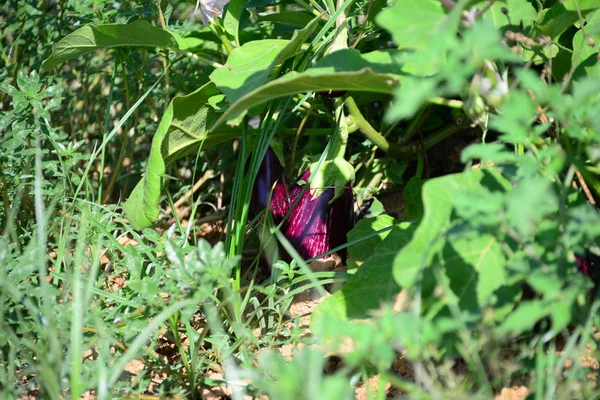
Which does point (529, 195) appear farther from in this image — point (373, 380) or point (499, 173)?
point (373, 380)

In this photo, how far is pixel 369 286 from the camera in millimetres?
1052

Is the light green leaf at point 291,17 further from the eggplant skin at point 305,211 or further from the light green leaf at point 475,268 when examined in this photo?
the light green leaf at point 475,268

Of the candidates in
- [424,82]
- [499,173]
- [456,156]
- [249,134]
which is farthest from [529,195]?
[456,156]

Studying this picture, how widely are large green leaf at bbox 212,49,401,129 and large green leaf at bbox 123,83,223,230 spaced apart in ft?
0.93

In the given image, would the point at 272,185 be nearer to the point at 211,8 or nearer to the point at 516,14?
the point at 211,8

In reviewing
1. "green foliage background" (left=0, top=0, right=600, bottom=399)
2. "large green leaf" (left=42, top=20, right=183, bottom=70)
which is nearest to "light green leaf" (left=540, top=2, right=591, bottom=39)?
"green foliage background" (left=0, top=0, right=600, bottom=399)

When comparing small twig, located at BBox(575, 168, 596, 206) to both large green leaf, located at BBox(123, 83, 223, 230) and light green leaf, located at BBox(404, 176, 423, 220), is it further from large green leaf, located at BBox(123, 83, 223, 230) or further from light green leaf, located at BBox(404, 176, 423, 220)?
large green leaf, located at BBox(123, 83, 223, 230)

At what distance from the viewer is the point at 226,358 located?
1.05m

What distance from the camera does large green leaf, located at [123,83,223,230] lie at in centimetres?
121

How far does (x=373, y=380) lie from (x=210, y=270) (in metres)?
0.36

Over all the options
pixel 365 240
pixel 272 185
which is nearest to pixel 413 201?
pixel 365 240

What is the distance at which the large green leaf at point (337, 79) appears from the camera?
90 cm

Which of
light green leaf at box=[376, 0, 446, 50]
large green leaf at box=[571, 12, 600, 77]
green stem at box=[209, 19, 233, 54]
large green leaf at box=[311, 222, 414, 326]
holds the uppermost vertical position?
light green leaf at box=[376, 0, 446, 50]

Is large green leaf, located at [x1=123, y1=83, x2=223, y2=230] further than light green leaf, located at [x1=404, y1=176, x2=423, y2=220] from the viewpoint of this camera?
No
